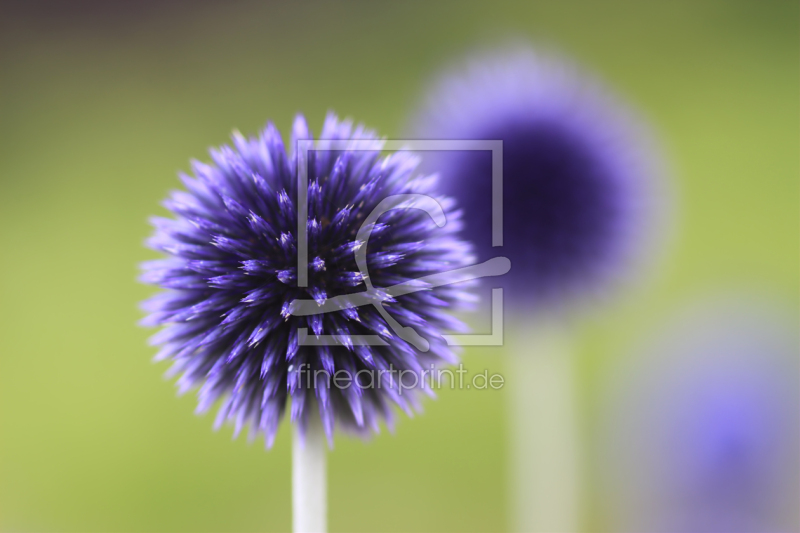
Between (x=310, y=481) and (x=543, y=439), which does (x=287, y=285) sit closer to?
(x=310, y=481)

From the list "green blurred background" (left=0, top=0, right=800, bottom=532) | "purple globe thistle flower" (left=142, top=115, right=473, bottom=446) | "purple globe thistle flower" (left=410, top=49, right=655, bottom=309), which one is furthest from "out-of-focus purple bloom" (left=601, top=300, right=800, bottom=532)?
"purple globe thistle flower" (left=142, top=115, right=473, bottom=446)

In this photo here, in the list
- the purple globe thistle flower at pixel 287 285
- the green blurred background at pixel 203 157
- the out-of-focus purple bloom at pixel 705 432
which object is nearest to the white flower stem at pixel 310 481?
the purple globe thistle flower at pixel 287 285

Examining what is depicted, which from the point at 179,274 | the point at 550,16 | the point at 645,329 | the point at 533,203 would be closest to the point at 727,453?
the point at 645,329

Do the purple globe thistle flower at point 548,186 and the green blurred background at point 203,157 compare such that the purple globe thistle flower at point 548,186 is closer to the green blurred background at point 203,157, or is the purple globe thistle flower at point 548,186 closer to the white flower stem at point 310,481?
the green blurred background at point 203,157

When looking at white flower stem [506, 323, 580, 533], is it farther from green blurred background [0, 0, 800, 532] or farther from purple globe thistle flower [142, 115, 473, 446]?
purple globe thistle flower [142, 115, 473, 446]

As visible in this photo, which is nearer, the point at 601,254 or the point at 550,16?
the point at 601,254

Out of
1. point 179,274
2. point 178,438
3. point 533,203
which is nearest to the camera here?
point 179,274

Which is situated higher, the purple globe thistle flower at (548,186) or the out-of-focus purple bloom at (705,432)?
the purple globe thistle flower at (548,186)

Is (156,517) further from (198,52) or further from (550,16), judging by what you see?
(550,16)
